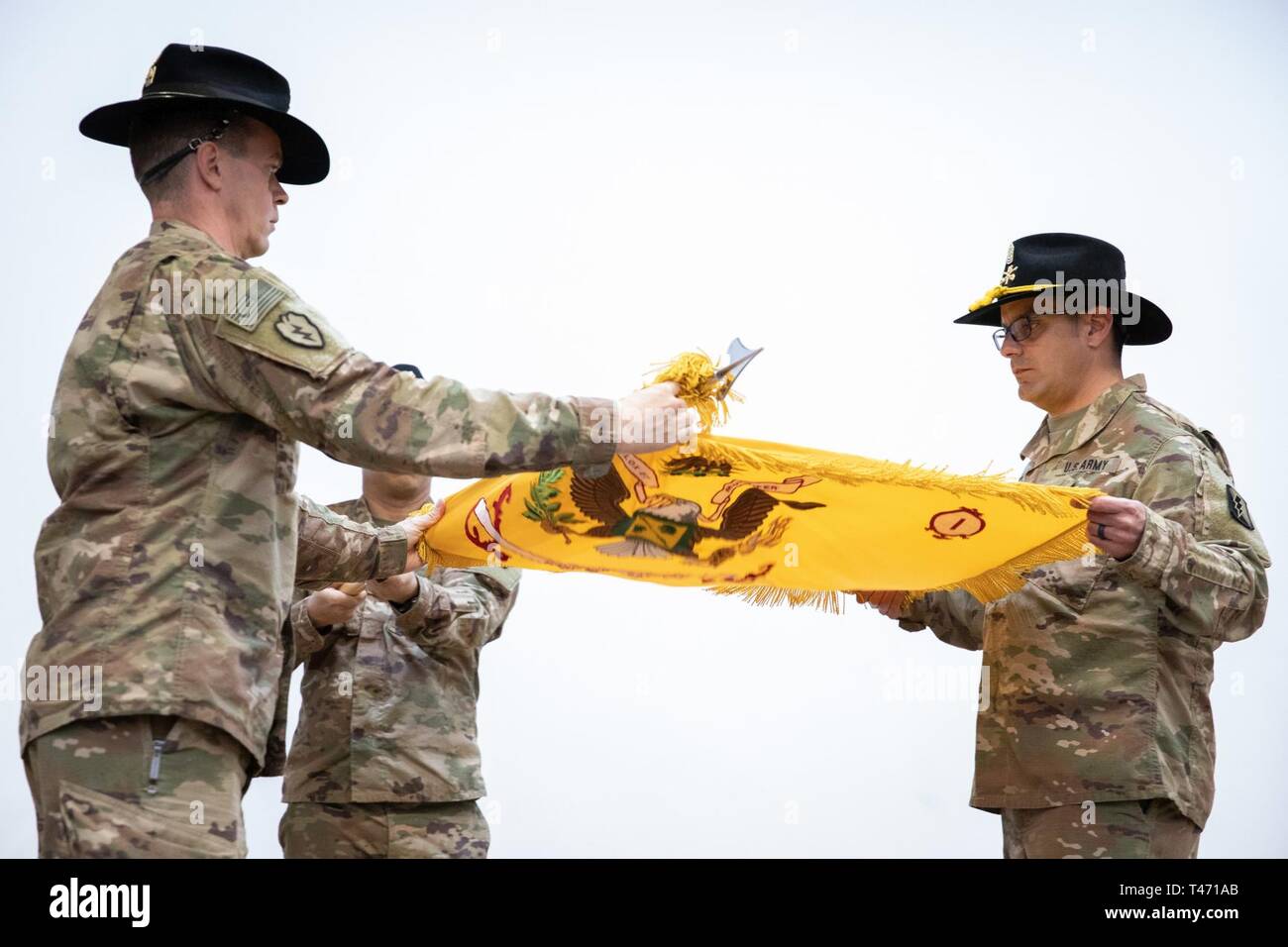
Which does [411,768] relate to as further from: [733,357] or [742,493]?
[733,357]

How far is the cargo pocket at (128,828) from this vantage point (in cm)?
195

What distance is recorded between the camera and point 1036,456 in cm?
327

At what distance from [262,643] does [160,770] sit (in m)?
0.24

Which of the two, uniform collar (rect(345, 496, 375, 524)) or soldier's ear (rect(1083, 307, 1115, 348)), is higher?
soldier's ear (rect(1083, 307, 1115, 348))

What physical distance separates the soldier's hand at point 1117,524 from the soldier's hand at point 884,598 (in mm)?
574

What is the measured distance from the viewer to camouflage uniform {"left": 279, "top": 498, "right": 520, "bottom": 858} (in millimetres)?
3428

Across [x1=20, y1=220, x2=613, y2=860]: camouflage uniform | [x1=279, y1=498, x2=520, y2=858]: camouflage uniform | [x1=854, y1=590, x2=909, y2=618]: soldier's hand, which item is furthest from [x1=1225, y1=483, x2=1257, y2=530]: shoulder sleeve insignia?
[x1=279, y1=498, x2=520, y2=858]: camouflage uniform

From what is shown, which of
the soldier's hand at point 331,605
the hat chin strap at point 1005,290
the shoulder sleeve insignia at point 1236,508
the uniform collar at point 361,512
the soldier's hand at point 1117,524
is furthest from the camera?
the uniform collar at point 361,512

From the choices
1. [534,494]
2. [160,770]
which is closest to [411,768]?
[534,494]

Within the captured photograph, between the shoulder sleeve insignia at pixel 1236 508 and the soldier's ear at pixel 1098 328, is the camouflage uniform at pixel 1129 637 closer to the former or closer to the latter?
the shoulder sleeve insignia at pixel 1236 508

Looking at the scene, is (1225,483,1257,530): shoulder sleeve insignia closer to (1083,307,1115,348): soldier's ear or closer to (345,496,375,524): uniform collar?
(1083,307,1115,348): soldier's ear

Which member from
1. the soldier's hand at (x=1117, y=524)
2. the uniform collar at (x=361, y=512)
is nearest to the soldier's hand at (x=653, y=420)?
the soldier's hand at (x=1117, y=524)

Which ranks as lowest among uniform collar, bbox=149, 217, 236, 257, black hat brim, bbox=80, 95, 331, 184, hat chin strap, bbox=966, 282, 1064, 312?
uniform collar, bbox=149, 217, 236, 257

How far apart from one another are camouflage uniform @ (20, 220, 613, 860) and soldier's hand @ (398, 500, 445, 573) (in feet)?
2.79
